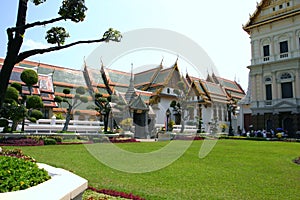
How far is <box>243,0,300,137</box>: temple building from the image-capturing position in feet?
86.8

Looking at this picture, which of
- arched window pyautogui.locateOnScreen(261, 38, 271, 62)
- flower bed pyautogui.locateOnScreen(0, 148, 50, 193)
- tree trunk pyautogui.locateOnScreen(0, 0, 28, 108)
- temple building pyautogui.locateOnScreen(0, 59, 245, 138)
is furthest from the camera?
arched window pyautogui.locateOnScreen(261, 38, 271, 62)

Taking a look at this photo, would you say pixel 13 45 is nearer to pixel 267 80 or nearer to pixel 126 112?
pixel 126 112

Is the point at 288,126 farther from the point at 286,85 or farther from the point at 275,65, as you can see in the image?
the point at 275,65

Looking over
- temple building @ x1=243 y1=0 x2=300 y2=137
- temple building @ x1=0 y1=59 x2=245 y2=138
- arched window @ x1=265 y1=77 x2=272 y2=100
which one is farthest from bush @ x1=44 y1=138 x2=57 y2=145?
arched window @ x1=265 y1=77 x2=272 y2=100

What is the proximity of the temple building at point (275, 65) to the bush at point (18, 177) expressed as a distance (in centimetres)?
2698

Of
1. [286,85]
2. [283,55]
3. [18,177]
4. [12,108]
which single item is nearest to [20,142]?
[12,108]

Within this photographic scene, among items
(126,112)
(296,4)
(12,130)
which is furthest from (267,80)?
(12,130)

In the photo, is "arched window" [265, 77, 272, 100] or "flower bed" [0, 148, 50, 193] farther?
"arched window" [265, 77, 272, 100]

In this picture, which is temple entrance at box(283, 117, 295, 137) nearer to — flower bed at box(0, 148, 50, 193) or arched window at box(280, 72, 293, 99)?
arched window at box(280, 72, 293, 99)

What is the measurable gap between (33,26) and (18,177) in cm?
265

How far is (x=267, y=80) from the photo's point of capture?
1128 inches

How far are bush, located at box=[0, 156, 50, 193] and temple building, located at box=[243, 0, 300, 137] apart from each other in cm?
2698

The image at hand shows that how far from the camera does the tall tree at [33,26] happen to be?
4504 mm

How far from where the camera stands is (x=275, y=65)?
91.7ft
